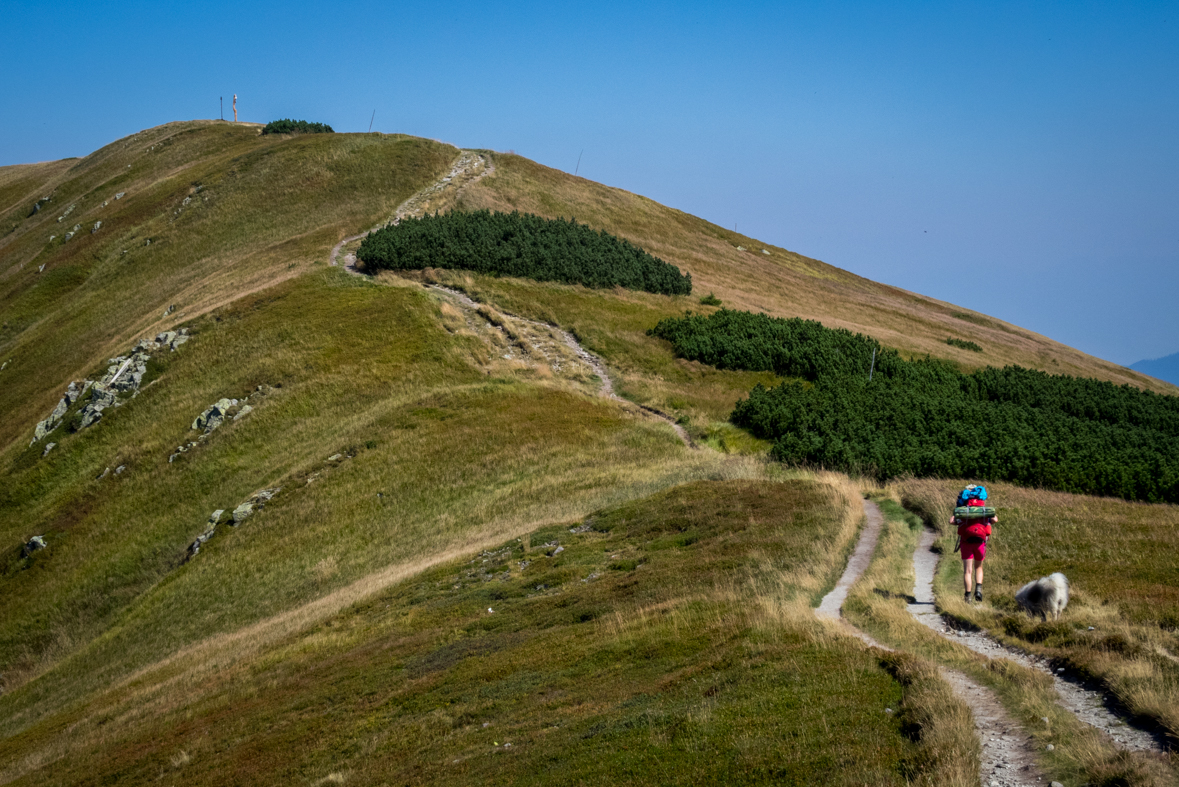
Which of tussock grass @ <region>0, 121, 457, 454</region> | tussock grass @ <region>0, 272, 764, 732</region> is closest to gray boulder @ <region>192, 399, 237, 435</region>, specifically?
tussock grass @ <region>0, 272, 764, 732</region>

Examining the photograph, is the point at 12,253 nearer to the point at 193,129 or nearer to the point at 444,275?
the point at 193,129

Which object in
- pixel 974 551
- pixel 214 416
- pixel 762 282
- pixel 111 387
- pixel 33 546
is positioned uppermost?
pixel 762 282

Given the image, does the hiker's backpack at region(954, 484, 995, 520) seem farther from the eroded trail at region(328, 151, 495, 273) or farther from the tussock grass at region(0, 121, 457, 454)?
the tussock grass at region(0, 121, 457, 454)

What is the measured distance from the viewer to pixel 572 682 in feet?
54.0

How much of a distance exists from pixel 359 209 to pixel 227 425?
36329 millimetres

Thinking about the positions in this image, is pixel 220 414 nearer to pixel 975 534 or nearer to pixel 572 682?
pixel 572 682

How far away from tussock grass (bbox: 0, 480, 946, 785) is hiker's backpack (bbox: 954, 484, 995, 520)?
12.3 ft

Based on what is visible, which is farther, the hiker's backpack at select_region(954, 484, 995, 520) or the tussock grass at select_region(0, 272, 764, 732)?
the tussock grass at select_region(0, 272, 764, 732)

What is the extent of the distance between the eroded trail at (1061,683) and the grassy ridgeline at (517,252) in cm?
4804

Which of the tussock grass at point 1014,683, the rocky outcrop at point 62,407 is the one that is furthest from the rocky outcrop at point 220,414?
the tussock grass at point 1014,683

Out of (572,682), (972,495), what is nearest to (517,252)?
(972,495)

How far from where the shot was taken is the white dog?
15328mm

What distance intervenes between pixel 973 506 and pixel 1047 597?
2776 mm

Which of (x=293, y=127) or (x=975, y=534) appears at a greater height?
(x=293, y=127)
